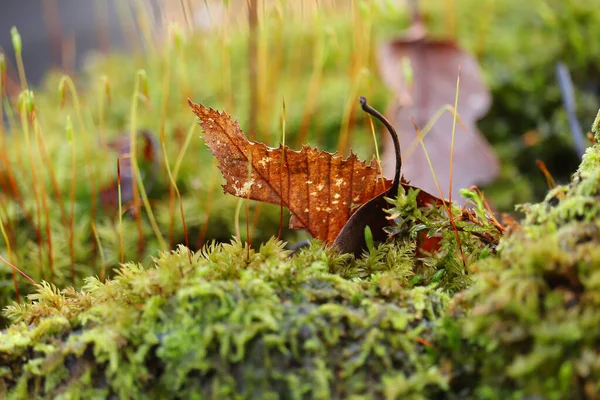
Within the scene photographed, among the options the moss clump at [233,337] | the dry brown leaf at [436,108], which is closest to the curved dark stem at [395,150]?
the moss clump at [233,337]

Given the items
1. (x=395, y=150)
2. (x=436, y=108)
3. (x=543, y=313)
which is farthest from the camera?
(x=436, y=108)

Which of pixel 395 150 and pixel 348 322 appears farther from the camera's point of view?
pixel 395 150

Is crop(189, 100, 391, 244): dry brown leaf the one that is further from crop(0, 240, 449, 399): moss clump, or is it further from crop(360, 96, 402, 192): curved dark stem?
crop(0, 240, 449, 399): moss clump

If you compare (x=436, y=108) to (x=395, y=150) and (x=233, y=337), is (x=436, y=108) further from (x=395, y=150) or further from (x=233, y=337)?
(x=233, y=337)

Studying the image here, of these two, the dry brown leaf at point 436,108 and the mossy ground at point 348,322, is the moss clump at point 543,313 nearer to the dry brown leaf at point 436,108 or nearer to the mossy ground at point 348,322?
the mossy ground at point 348,322

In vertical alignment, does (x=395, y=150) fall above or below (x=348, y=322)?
above

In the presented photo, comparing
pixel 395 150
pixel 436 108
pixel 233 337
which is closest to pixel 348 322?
pixel 233 337
